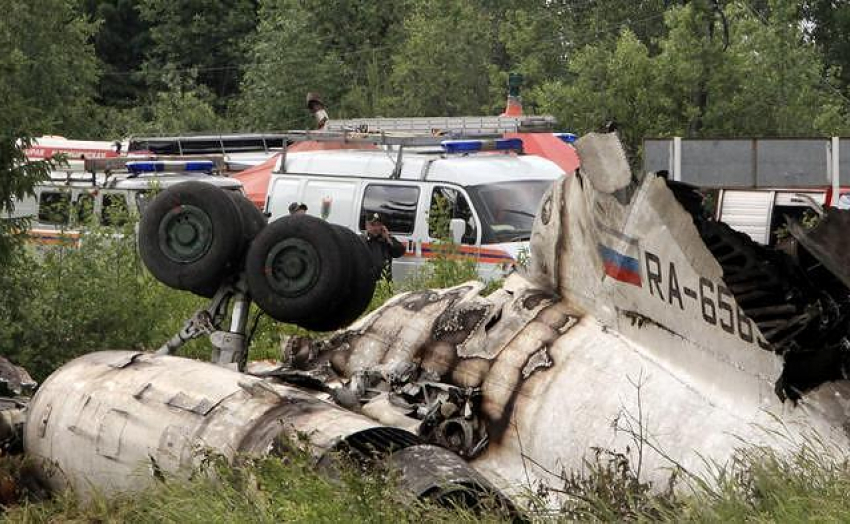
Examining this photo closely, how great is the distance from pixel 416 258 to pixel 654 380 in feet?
35.5

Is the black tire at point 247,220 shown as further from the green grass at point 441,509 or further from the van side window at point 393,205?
the van side window at point 393,205

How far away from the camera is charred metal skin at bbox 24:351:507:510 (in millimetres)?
7664

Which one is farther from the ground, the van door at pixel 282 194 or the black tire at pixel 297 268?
the black tire at pixel 297 268

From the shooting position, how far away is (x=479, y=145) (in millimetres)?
18812

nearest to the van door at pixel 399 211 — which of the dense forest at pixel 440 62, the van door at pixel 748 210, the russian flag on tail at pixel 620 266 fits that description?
the van door at pixel 748 210

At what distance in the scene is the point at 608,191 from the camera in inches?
309

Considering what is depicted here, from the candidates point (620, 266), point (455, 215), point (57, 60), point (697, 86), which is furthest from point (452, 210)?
point (57, 60)

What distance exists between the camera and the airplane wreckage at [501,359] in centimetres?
702

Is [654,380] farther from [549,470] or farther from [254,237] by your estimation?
[254,237]

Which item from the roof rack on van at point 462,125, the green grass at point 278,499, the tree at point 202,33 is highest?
the tree at point 202,33

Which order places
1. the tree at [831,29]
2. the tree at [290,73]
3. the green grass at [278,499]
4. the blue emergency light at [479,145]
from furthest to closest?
the tree at [831,29], the tree at [290,73], the blue emergency light at [479,145], the green grass at [278,499]

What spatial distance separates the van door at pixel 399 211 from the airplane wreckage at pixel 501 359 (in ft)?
27.0

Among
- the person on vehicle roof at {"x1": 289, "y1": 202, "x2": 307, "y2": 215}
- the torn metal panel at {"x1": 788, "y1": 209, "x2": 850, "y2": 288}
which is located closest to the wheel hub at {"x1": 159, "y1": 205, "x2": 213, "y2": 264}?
the torn metal panel at {"x1": 788, "y1": 209, "x2": 850, "y2": 288}

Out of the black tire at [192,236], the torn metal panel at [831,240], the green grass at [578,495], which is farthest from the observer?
the black tire at [192,236]
